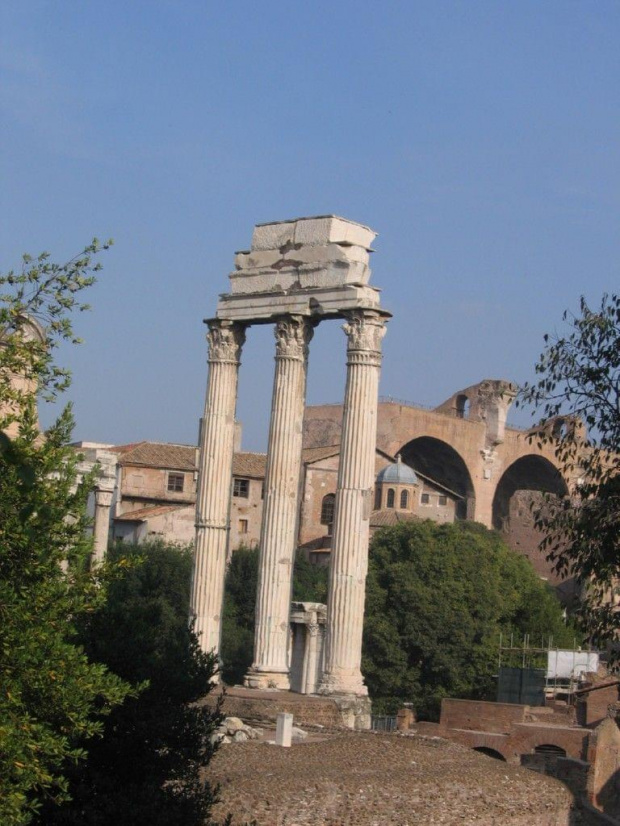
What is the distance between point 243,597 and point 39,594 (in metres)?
30.3

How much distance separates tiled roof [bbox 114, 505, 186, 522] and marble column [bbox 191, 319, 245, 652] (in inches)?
915

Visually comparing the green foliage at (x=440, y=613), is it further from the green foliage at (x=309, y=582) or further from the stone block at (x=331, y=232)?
the stone block at (x=331, y=232)

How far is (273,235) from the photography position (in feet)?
71.8

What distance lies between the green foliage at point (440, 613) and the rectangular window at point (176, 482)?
30.3ft

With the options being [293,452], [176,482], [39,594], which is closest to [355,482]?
[293,452]

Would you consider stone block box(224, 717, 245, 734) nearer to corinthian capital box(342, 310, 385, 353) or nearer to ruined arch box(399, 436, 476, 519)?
corinthian capital box(342, 310, 385, 353)

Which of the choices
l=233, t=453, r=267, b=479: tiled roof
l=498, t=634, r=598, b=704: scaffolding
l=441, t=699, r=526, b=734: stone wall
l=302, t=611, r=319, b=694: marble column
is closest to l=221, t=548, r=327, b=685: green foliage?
l=498, t=634, r=598, b=704: scaffolding

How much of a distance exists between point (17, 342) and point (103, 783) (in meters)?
3.77

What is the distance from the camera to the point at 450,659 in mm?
35938

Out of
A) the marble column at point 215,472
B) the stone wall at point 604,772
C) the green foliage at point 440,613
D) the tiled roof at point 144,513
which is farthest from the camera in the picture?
the tiled roof at point 144,513

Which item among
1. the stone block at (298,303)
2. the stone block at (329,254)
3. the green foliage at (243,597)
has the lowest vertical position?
the green foliage at (243,597)

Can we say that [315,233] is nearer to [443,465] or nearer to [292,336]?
[292,336]

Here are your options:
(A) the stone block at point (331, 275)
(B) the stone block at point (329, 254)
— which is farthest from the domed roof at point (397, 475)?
(A) the stone block at point (331, 275)

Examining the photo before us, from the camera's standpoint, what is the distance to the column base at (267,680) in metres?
20.6
